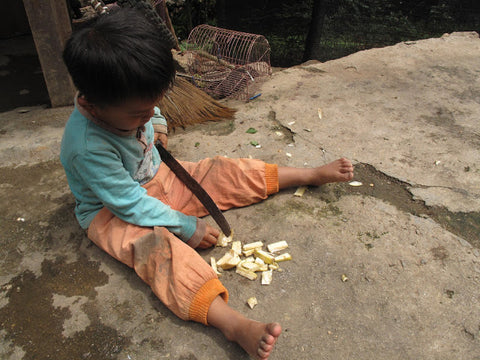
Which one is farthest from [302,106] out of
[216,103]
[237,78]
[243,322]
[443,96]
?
[243,322]

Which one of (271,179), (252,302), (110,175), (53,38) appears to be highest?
(53,38)

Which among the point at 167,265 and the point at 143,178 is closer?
the point at 167,265

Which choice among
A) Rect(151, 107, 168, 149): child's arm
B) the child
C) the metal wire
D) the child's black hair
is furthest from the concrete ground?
the child's black hair

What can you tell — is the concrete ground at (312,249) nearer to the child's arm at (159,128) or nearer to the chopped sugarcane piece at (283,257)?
the chopped sugarcane piece at (283,257)

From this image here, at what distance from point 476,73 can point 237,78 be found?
2344 mm

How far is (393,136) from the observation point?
272 cm

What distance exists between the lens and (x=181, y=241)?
1.62 m

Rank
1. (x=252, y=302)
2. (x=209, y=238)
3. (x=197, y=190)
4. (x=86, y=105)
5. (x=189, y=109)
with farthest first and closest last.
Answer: (x=189, y=109)
(x=197, y=190)
(x=209, y=238)
(x=252, y=302)
(x=86, y=105)

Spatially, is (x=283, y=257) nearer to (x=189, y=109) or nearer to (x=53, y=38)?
(x=189, y=109)

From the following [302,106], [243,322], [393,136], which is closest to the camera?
[243,322]

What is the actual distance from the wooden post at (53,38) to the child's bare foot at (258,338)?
2867 mm

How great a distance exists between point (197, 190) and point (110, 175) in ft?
1.71

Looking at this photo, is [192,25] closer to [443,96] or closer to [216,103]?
[216,103]

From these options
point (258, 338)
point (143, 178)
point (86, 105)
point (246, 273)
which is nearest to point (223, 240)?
point (246, 273)
